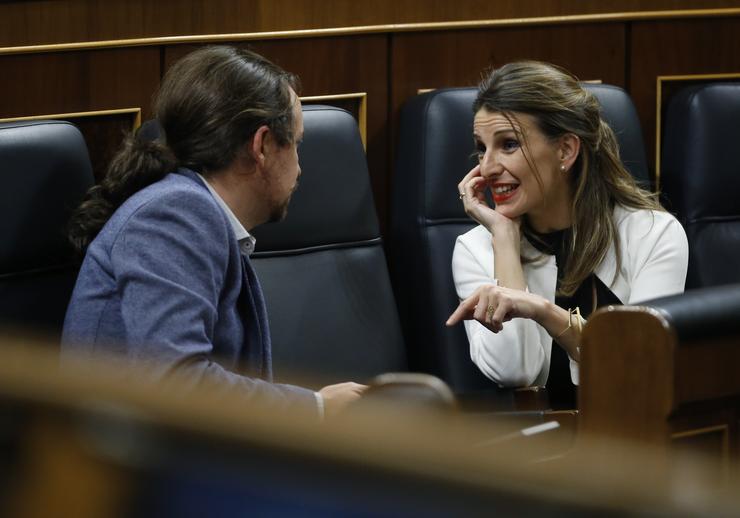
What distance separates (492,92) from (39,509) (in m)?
1.43

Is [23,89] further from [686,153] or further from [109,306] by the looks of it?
[686,153]

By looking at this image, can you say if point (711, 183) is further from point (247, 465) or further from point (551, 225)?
point (247, 465)

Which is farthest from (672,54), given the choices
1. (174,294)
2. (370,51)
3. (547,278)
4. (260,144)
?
(174,294)

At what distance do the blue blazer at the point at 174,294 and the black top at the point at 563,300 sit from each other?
20.3 inches

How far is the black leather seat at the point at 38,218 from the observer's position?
4.13ft

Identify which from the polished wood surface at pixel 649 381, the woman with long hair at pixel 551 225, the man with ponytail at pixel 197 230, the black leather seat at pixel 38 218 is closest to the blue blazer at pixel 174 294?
the man with ponytail at pixel 197 230

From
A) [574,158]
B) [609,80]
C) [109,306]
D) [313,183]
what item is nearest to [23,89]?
[313,183]

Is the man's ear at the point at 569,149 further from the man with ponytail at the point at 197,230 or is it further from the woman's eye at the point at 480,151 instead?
the man with ponytail at the point at 197,230

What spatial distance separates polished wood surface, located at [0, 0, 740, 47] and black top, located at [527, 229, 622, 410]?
499 millimetres

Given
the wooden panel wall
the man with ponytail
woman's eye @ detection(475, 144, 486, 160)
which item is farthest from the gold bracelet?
the wooden panel wall

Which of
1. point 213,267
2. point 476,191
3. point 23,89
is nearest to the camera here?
point 213,267

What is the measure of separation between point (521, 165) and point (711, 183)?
420 mm

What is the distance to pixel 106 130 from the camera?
1.61 meters

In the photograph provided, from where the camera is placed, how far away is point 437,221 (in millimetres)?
1693
